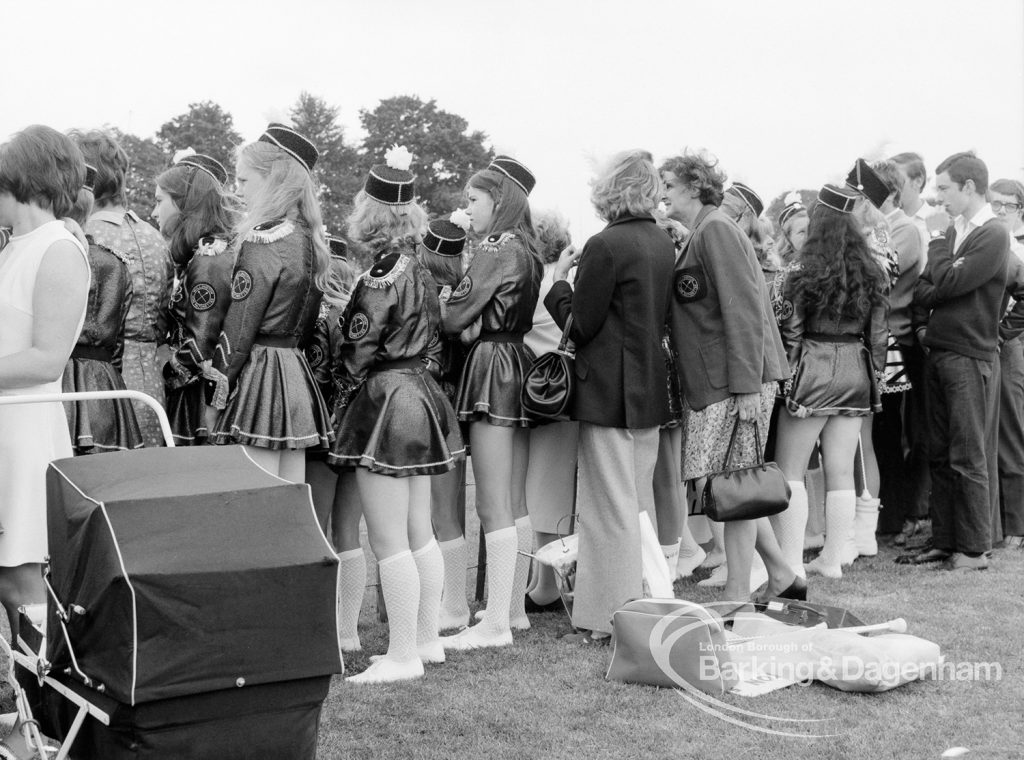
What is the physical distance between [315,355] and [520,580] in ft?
4.64

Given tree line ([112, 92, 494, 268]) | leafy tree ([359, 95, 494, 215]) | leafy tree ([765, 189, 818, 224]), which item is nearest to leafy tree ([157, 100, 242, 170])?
tree line ([112, 92, 494, 268])

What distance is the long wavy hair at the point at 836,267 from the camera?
608cm

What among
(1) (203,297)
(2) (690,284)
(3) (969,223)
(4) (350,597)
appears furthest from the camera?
(3) (969,223)

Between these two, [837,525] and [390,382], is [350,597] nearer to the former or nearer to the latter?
[390,382]

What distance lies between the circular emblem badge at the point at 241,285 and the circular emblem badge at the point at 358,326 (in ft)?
1.43

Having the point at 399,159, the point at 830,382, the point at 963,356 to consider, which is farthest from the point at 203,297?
the point at 963,356

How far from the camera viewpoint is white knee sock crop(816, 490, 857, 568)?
6430mm

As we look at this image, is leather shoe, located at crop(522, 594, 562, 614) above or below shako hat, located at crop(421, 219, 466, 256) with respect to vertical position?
below

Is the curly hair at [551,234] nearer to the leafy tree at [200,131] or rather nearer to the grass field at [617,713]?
the grass field at [617,713]

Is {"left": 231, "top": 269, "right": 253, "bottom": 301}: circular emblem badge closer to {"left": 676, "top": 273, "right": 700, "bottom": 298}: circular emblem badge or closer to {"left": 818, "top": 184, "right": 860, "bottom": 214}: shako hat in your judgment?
{"left": 676, "top": 273, "right": 700, "bottom": 298}: circular emblem badge

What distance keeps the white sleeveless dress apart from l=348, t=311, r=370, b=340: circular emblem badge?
Answer: 1.32 metres

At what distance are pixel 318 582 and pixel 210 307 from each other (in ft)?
7.55

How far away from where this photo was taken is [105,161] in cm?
461

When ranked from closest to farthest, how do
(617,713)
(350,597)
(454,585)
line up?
(617,713) < (350,597) < (454,585)
